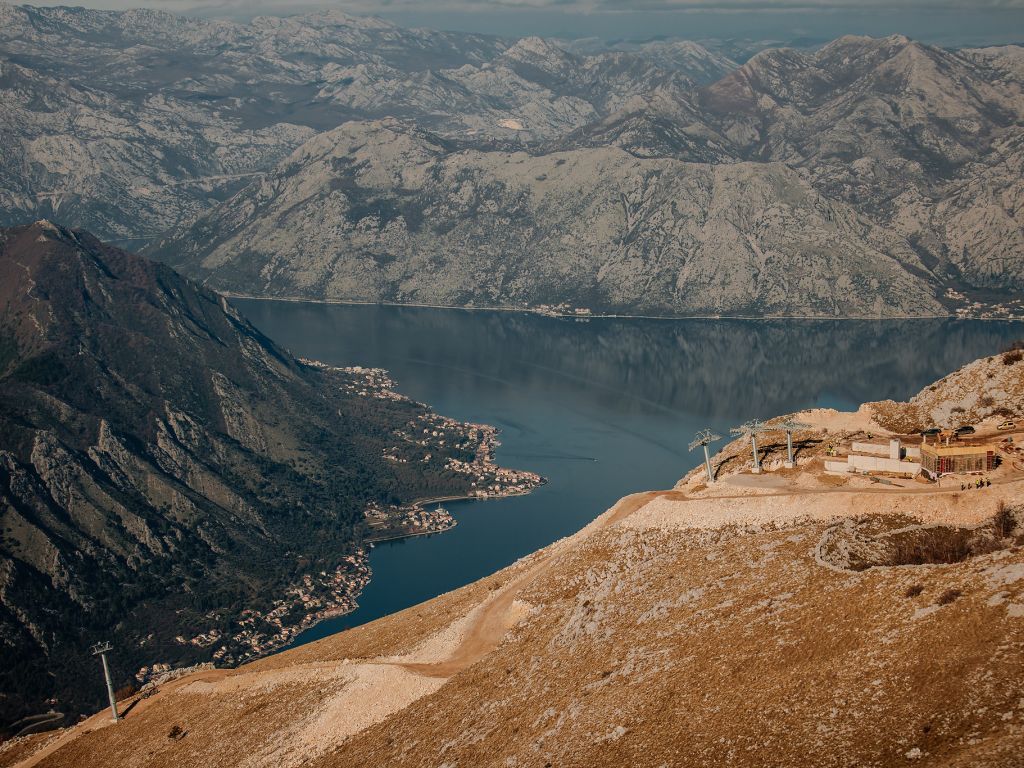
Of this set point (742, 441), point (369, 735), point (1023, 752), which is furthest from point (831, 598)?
point (742, 441)

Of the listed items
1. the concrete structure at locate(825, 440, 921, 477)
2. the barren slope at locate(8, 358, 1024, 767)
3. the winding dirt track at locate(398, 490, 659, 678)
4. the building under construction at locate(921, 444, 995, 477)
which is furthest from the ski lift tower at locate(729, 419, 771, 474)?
the building under construction at locate(921, 444, 995, 477)

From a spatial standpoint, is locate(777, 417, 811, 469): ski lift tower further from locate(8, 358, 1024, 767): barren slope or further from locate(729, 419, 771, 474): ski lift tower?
locate(8, 358, 1024, 767): barren slope

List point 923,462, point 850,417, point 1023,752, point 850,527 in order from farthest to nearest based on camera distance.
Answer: point 850,417, point 923,462, point 850,527, point 1023,752

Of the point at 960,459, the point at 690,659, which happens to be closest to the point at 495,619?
the point at 690,659

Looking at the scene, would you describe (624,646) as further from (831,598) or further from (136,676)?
(136,676)

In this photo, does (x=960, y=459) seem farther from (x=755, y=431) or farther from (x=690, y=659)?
(x=690, y=659)

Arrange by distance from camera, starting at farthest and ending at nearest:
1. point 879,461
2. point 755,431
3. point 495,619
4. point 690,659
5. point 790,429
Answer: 1. point 790,429
2. point 755,431
3. point 879,461
4. point 495,619
5. point 690,659

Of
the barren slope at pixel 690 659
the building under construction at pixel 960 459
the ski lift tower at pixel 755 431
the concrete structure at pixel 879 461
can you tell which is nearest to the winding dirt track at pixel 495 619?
the barren slope at pixel 690 659

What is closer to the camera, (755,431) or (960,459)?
(960,459)

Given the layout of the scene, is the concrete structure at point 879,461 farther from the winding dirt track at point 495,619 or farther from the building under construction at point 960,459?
the winding dirt track at point 495,619
